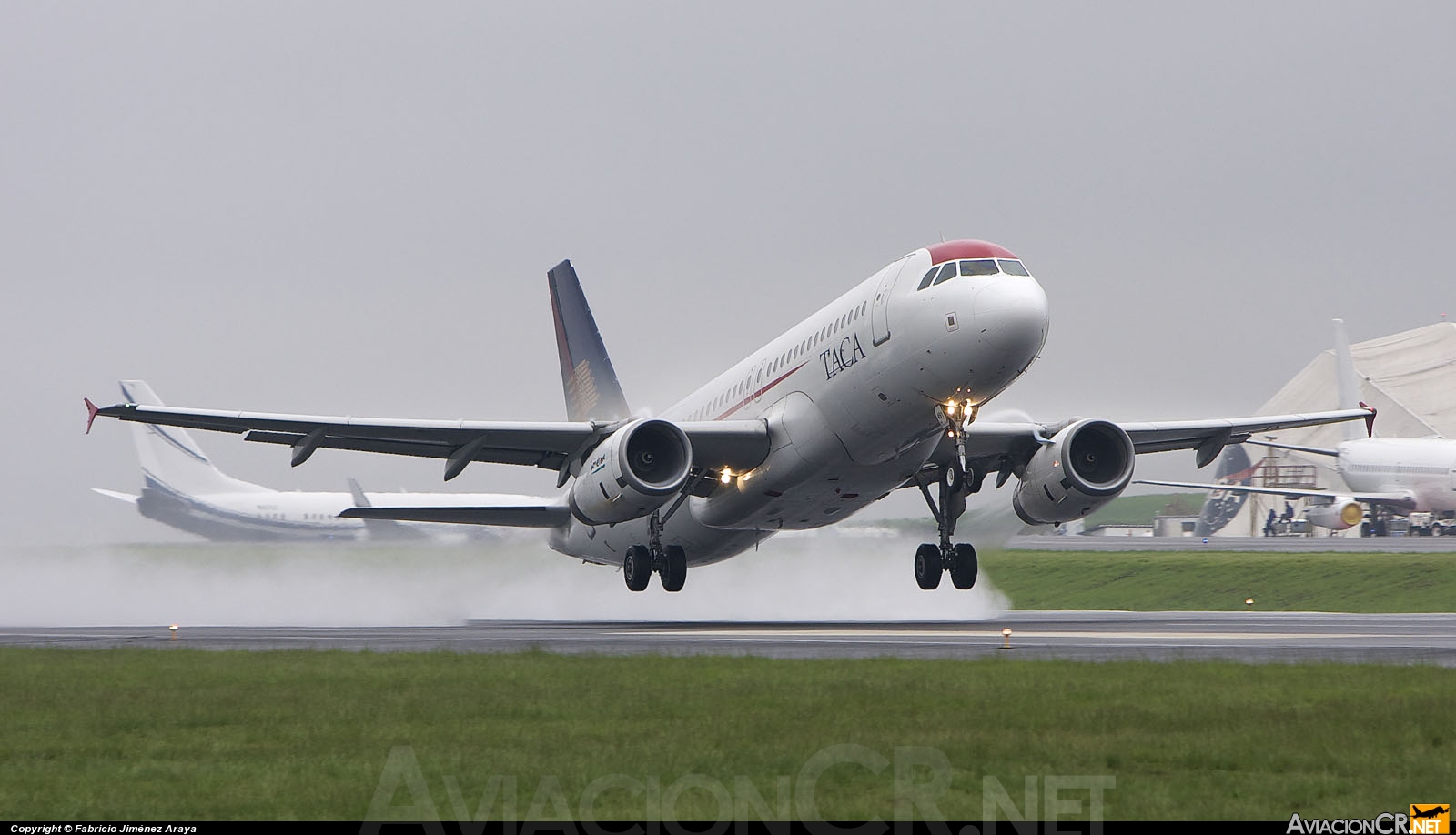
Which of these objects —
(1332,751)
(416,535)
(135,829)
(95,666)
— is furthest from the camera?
(416,535)

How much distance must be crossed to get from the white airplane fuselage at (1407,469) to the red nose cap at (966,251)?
2809 inches

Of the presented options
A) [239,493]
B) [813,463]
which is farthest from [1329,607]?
[239,493]

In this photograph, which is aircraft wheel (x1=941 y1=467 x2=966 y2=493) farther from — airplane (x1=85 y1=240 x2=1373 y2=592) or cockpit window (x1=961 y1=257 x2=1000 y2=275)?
cockpit window (x1=961 y1=257 x2=1000 y2=275)

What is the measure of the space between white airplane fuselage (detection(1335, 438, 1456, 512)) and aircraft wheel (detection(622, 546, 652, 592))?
68.4 metres

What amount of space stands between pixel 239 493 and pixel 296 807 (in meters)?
81.3

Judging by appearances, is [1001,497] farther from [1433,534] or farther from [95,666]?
[1433,534]

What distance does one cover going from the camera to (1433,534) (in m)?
89.1

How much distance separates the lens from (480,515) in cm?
3753

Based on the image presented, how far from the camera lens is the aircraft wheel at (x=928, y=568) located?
32.0 meters

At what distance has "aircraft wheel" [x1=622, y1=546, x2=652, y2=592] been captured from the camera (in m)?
34.9

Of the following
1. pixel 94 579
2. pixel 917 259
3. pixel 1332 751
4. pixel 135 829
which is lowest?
pixel 135 829

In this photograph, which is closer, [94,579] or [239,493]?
[94,579]

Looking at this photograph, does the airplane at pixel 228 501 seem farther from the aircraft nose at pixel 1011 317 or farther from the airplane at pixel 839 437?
the aircraft nose at pixel 1011 317

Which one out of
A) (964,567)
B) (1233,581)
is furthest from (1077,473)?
(1233,581)
